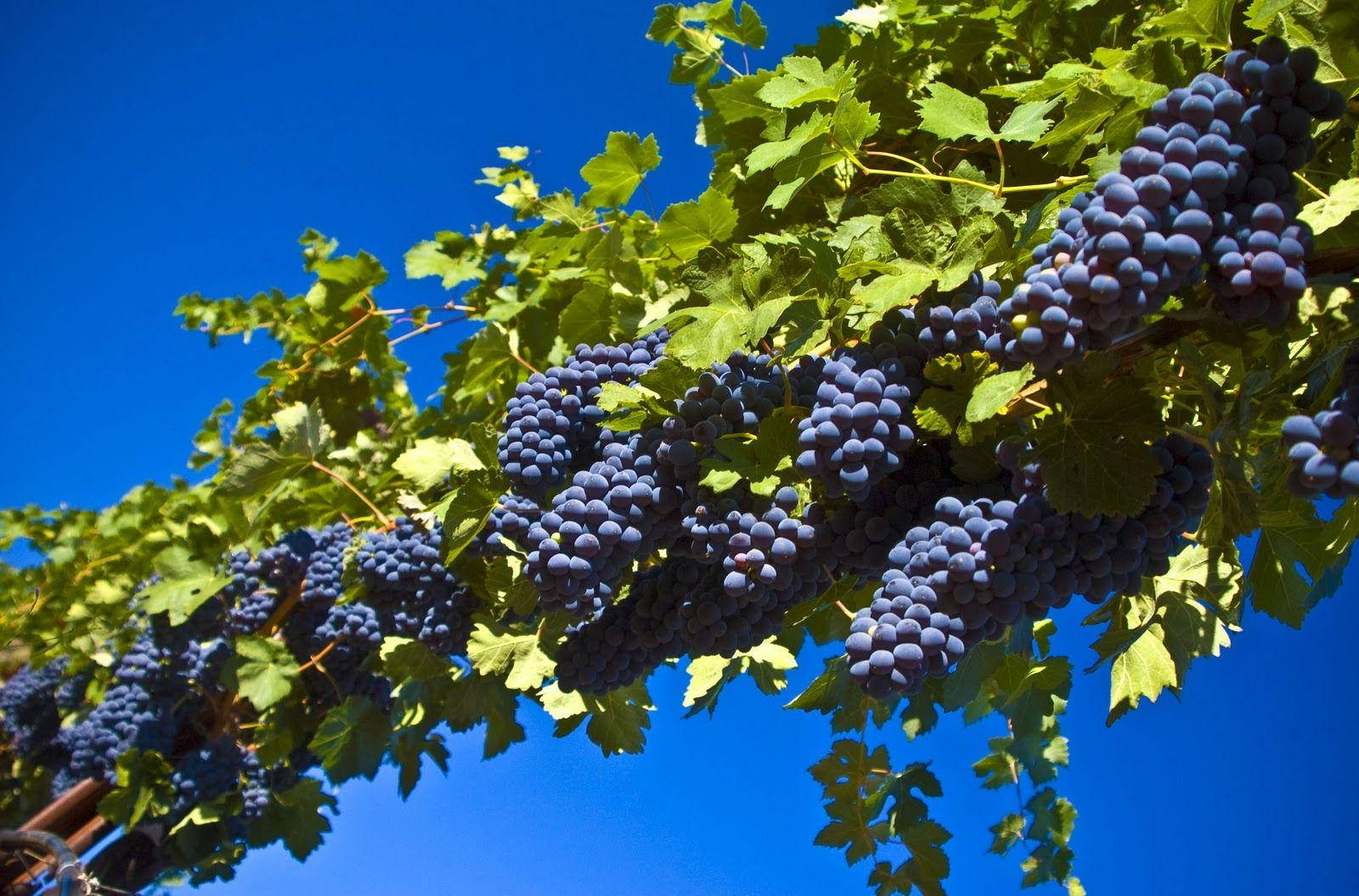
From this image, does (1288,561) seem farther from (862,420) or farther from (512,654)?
(512,654)

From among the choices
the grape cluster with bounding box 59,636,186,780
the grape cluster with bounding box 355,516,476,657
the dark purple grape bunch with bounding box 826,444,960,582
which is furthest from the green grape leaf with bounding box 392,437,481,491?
the grape cluster with bounding box 59,636,186,780

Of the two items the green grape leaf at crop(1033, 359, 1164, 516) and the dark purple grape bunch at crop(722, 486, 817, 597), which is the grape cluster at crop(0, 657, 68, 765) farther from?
the green grape leaf at crop(1033, 359, 1164, 516)

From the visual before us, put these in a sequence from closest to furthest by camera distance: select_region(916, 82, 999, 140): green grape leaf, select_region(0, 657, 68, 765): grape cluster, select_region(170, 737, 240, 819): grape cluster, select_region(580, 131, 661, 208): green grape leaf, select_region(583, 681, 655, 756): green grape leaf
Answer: select_region(916, 82, 999, 140): green grape leaf, select_region(580, 131, 661, 208): green grape leaf, select_region(583, 681, 655, 756): green grape leaf, select_region(170, 737, 240, 819): grape cluster, select_region(0, 657, 68, 765): grape cluster

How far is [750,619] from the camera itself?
146 centimetres

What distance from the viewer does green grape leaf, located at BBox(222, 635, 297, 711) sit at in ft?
9.05

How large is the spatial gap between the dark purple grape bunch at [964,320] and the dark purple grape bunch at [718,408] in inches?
9.1

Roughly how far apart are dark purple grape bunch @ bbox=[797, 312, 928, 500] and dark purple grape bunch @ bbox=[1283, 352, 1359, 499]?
446 millimetres

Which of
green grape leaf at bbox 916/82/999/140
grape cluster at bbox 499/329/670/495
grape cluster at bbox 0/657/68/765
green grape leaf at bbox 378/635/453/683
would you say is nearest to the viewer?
green grape leaf at bbox 916/82/999/140

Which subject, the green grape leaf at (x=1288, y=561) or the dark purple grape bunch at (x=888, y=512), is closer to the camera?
the dark purple grape bunch at (x=888, y=512)

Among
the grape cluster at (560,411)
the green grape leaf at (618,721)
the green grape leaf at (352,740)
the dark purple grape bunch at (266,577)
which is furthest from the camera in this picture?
the dark purple grape bunch at (266,577)

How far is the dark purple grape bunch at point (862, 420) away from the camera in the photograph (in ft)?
3.92

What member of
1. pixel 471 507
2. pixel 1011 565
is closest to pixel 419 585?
pixel 471 507

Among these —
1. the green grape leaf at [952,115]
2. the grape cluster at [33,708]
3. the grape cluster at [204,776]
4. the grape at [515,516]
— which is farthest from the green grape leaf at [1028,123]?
the grape cluster at [33,708]

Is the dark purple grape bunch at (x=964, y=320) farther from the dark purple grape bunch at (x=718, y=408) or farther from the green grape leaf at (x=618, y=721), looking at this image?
the green grape leaf at (x=618, y=721)
